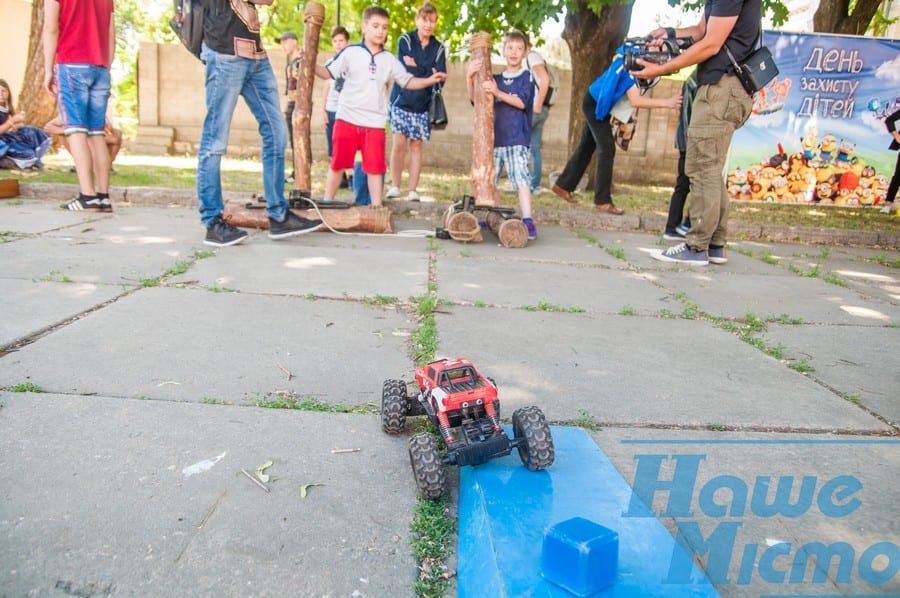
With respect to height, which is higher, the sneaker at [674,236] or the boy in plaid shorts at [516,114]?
the boy in plaid shorts at [516,114]

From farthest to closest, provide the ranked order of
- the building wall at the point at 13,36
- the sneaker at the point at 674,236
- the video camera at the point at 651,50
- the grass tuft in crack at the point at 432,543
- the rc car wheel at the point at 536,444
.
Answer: the building wall at the point at 13,36 < the sneaker at the point at 674,236 < the video camera at the point at 651,50 < the rc car wheel at the point at 536,444 < the grass tuft in crack at the point at 432,543

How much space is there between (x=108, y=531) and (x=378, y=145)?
525cm

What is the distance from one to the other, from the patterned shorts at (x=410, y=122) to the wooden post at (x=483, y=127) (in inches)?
49.2

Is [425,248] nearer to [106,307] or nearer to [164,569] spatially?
[106,307]

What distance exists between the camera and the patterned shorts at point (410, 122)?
7613 mm

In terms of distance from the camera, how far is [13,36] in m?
19.3

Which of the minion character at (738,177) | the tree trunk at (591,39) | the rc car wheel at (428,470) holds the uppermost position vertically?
the tree trunk at (591,39)

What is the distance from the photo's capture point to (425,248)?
5.91m

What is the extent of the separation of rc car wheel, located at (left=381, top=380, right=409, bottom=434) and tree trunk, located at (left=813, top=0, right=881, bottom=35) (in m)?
12.1

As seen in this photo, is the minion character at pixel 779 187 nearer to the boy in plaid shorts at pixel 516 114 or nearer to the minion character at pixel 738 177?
the minion character at pixel 738 177

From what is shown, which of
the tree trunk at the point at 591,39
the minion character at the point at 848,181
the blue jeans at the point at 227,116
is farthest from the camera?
the tree trunk at the point at 591,39

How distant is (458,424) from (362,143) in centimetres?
495

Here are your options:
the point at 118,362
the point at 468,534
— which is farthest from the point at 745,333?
the point at 118,362

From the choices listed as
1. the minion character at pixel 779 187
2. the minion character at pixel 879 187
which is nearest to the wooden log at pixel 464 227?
the minion character at pixel 779 187
